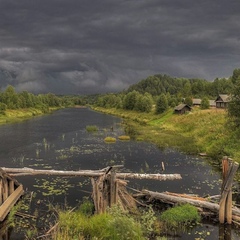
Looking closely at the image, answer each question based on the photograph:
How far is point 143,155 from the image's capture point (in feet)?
164

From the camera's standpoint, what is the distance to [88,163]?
43625 millimetres

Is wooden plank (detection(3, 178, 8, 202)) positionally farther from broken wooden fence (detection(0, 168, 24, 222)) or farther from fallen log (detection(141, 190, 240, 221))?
fallen log (detection(141, 190, 240, 221))

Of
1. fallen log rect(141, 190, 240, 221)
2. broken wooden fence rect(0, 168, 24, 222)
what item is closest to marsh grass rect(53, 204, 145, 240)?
broken wooden fence rect(0, 168, 24, 222)

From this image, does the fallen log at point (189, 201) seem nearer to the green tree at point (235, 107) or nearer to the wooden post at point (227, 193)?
the wooden post at point (227, 193)

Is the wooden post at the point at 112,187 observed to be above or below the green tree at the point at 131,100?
below

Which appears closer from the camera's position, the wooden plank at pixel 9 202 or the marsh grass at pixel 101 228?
the marsh grass at pixel 101 228

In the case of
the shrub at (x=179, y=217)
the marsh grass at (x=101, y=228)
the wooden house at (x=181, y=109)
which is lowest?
the shrub at (x=179, y=217)

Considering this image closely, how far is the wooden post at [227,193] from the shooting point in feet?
71.8

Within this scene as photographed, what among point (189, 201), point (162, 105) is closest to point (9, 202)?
point (189, 201)

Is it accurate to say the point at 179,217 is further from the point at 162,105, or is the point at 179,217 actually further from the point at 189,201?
the point at 162,105

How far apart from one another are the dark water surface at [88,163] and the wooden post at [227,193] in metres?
1.18

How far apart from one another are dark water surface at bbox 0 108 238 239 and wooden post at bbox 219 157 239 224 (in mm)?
1176

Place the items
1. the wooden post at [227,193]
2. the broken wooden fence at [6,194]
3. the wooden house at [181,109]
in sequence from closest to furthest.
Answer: the wooden post at [227,193] < the broken wooden fence at [6,194] < the wooden house at [181,109]

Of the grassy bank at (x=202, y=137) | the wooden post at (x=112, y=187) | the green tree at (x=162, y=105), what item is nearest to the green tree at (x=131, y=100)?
the green tree at (x=162, y=105)
